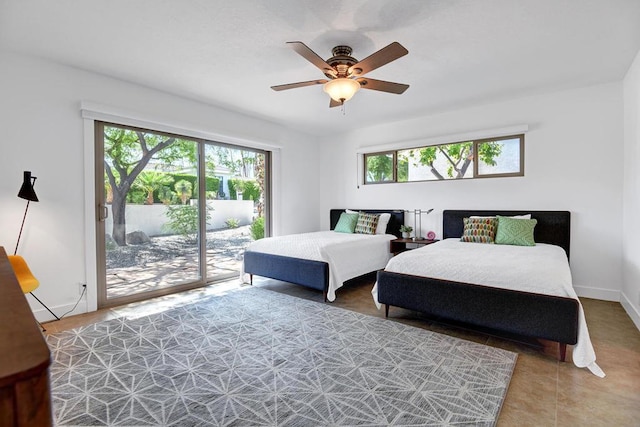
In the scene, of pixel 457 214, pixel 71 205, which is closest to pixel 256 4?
pixel 71 205

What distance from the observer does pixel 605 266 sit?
357cm

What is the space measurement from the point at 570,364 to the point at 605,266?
211 cm

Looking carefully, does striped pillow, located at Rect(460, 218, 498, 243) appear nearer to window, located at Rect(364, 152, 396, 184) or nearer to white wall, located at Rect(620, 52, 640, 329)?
white wall, located at Rect(620, 52, 640, 329)

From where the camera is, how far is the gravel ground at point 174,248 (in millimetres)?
3605

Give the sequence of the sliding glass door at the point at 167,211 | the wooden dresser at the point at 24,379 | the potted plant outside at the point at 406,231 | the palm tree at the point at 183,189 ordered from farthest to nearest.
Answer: the potted plant outside at the point at 406,231 < the palm tree at the point at 183,189 < the sliding glass door at the point at 167,211 < the wooden dresser at the point at 24,379

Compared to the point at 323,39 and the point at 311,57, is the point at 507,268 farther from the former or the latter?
the point at 323,39

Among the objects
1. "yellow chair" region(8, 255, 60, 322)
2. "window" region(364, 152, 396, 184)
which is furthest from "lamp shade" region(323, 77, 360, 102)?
"yellow chair" region(8, 255, 60, 322)

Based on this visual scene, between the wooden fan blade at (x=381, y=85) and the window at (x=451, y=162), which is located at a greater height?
the wooden fan blade at (x=381, y=85)

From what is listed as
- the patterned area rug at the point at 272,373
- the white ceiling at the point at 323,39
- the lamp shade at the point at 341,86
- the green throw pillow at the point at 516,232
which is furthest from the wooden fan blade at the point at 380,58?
the green throw pillow at the point at 516,232

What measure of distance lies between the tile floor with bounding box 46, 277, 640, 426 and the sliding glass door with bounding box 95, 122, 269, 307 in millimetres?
485

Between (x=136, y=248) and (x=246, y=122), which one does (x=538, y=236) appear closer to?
(x=246, y=122)

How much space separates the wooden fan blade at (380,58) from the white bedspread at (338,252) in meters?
1.91

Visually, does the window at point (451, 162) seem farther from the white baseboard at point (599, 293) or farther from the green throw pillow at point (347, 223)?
the white baseboard at point (599, 293)

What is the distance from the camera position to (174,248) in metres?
4.07
